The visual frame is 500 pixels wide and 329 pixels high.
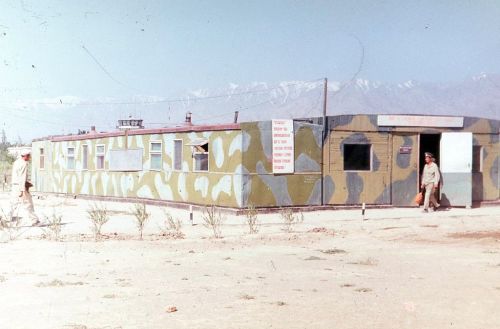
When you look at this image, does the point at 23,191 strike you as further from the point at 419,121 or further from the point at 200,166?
the point at 419,121

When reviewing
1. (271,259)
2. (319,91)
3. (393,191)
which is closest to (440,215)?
(393,191)

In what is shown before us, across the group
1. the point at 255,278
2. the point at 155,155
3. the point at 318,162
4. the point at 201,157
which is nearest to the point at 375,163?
the point at 318,162

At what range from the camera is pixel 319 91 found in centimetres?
19388

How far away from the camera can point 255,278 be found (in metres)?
7.89

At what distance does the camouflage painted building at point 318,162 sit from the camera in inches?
667

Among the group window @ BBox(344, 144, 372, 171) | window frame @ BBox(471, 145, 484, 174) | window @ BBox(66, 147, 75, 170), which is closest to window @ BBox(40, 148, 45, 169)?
window @ BBox(66, 147, 75, 170)

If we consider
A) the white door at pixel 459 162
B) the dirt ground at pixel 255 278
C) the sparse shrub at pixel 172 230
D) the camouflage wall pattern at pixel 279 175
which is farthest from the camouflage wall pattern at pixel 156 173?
the white door at pixel 459 162

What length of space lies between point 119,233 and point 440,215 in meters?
8.58

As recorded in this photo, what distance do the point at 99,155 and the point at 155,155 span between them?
3614mm

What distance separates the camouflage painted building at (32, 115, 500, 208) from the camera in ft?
55.6

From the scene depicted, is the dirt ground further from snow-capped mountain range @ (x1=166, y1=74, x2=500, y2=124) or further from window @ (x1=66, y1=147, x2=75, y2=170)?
snow-capped mountain range @ (x1=166, y1=74, x2=500, y2=124)

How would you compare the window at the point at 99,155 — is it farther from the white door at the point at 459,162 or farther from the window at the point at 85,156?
the white door at the point at 459,162

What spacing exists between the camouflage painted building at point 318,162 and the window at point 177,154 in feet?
0.10

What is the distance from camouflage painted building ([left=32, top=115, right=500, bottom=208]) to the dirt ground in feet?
12.5
